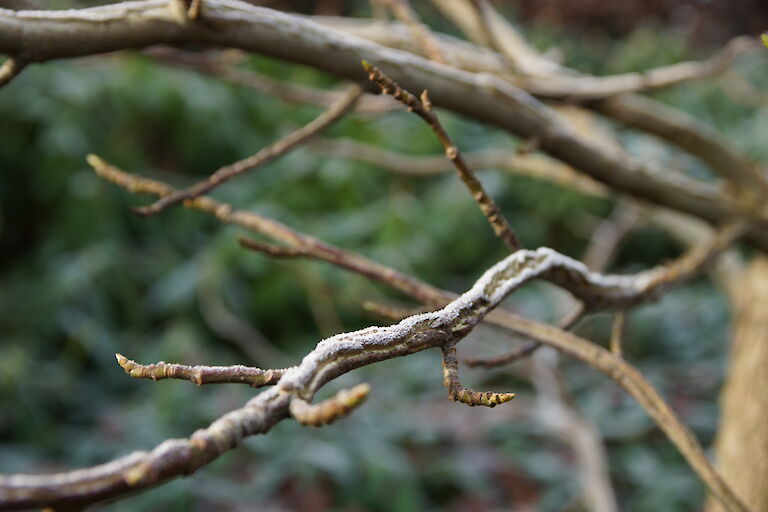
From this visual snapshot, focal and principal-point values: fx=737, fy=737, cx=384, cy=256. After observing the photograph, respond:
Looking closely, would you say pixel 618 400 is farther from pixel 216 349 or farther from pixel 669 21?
pixel 669 21

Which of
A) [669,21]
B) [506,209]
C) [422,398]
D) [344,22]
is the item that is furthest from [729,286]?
[669,21]

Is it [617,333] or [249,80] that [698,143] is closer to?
[617,333]

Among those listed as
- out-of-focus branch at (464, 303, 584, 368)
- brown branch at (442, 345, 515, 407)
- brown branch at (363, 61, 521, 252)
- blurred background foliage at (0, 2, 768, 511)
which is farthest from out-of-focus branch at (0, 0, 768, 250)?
blurred background foliage at (0, 2, 768, 511)

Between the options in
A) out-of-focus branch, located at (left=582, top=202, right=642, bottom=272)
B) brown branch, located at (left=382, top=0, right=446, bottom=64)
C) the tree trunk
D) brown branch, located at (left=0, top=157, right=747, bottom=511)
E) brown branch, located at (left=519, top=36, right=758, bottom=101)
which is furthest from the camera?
out-of-focus branch, located at (left=582, top=202, right=642, bottom=272)

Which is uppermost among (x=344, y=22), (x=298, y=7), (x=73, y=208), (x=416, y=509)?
(x=298, y=7)

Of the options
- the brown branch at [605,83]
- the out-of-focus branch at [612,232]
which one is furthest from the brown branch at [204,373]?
the out-of-focus branch at [612,232]

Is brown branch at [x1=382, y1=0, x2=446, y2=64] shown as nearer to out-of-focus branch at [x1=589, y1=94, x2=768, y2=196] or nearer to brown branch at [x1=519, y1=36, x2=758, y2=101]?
brown branch at [x1=519, y1=36, x2=758, y2=101]
